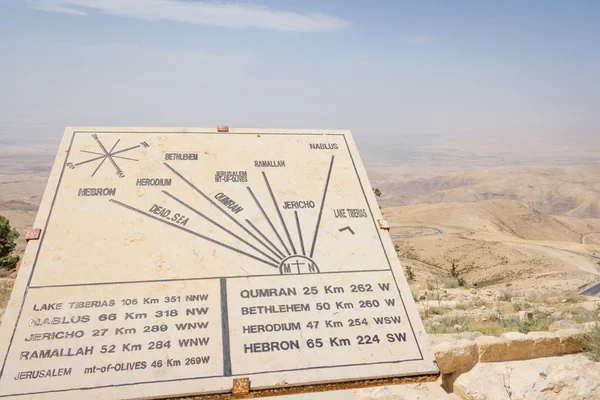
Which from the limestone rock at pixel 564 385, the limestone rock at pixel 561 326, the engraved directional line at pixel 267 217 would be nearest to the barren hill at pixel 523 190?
the limestone rock at pixel 561 326

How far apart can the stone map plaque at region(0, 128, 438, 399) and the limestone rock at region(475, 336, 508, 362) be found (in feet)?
7.11

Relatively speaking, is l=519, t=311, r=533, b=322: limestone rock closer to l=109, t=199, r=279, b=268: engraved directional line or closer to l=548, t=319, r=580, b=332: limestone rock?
l=548, t=319, r=580, b=332: limestone rock

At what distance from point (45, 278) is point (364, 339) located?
2209 millimetres

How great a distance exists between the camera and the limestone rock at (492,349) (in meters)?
4.95

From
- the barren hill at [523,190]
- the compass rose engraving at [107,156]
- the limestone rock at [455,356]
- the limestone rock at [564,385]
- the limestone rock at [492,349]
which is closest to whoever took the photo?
the compass rose engraving at [107,156]

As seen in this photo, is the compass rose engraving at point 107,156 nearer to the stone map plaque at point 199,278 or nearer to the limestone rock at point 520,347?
the stone map plaque at point 199,278

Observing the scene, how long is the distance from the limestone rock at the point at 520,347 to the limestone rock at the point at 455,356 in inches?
18.1

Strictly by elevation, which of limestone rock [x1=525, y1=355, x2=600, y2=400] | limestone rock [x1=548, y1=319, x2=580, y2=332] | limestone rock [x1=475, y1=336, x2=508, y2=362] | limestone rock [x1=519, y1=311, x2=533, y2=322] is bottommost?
limestone rock [x1=525, y1=355, x2=600, y2=400]

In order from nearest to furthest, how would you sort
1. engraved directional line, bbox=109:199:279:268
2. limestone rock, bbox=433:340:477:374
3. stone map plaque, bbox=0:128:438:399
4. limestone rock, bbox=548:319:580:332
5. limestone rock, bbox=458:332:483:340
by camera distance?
stone map plaque, bbox=0:128:438:399 → engraved directional line, bbox=109:199:279:268 → limestone rock, bbox=433:340:477:374 → limestone rock, bbox=458:332:483:340 → limestone rock, bbox=548:319:580:332

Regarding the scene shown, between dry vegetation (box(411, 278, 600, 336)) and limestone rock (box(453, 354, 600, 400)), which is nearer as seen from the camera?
limestone rock (box(453, 354, 600, 400))

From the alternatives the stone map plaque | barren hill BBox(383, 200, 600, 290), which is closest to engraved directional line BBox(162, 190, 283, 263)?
the stone map plaque

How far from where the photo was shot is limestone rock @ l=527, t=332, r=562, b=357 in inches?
202

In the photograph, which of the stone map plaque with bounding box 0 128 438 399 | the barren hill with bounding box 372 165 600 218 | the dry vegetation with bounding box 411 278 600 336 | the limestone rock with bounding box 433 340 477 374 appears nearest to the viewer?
the stone map plaque with bounding box 0 128 438 399

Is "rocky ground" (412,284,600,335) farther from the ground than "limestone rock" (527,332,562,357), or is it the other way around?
"rocky ground" (412,284,600,335)
